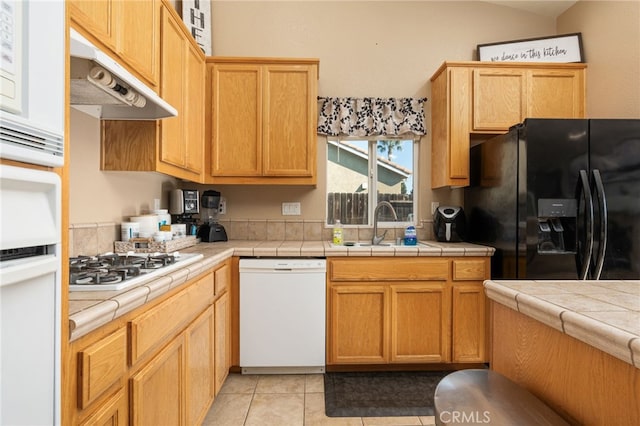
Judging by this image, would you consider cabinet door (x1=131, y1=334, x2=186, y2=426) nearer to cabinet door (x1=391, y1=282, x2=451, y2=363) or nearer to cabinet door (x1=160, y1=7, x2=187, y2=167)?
cabinet door (x1=160, y1=7, x2=187, y2=167)

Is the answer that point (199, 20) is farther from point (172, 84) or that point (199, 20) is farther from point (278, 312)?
point (278, 312)

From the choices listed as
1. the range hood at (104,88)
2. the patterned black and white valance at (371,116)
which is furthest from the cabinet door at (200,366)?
the patterned black and white valance at (371,116)

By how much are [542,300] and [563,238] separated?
1.58 metres

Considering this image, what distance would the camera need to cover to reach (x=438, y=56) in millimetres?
3072

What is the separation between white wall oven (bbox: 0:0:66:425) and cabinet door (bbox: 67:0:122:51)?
2.29 ft

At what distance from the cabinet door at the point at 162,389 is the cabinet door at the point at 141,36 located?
1313 millimetres

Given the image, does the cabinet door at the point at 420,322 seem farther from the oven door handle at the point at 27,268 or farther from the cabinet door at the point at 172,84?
the oven door handle at the point at 27,268

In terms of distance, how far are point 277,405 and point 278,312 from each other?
564mm

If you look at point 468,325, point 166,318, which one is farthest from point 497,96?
point 166,318

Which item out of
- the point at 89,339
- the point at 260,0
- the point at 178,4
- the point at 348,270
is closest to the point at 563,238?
the point at 348,270

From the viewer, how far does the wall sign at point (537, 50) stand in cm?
288

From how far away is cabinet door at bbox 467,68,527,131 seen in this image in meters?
2.69

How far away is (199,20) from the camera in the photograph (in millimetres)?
2781

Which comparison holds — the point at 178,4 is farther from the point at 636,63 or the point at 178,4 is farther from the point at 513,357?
the point at 636,63
